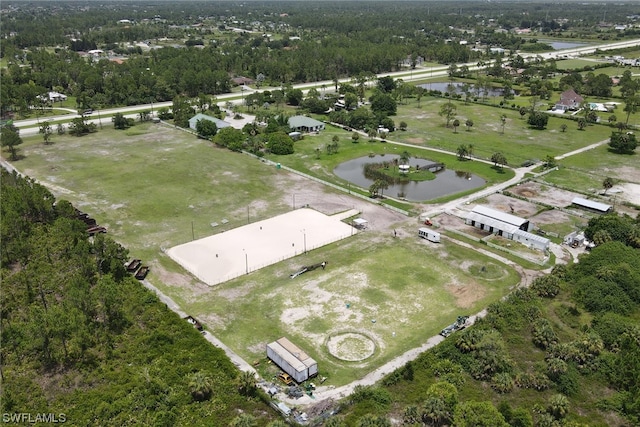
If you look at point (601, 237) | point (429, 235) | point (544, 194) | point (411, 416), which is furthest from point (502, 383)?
point (544, 194)

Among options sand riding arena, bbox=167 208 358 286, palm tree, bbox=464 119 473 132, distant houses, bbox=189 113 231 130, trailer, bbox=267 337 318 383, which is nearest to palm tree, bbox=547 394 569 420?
trailer, bbox=267 337 318 383

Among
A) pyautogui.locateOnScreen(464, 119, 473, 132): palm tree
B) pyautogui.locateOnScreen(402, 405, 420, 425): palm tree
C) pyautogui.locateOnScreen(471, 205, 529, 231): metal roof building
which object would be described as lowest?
pyautogui.locateOnScreen(402, 405, 420, 425): palm tree

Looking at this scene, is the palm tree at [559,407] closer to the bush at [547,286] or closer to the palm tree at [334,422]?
the palm tree at [334,422]

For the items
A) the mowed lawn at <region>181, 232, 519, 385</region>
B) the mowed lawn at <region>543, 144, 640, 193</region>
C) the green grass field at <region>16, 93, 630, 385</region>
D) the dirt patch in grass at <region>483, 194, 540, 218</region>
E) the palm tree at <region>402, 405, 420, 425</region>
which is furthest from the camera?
the mowed lawn at <region>543, 144, 640, 193</region>

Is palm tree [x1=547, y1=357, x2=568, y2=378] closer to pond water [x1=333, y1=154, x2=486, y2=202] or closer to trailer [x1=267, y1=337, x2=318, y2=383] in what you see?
trailer [x1=267, y1=337, x2=318, y2=383]

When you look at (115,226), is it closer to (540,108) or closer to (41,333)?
(41,333)

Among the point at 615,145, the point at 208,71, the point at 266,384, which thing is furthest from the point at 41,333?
the point at 208,71

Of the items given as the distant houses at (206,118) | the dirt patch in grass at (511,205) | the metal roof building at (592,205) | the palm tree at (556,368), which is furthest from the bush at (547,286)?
the distant houses at (206,118)

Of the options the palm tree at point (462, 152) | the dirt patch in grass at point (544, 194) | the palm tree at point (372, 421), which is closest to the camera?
the palm tree at point (372, 421)
